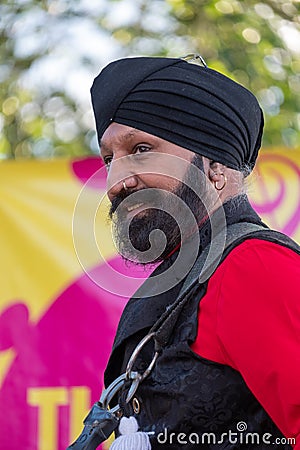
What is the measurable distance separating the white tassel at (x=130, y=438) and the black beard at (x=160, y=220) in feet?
1.23

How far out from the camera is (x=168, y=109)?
6.21 ft

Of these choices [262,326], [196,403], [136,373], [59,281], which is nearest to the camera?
[262,326]

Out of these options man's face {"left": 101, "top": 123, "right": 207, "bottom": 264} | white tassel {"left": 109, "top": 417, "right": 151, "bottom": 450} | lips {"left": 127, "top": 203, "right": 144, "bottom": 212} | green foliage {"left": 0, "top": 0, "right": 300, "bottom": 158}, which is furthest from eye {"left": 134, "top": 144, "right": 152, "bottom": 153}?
green foliage {"left": 0, "top": 0, "right": 300, "bottom": 158}

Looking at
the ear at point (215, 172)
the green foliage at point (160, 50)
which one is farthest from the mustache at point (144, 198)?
the green foliage at point (160, 50)

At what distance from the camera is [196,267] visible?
179 centimetres

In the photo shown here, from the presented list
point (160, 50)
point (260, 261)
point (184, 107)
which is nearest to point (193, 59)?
point (184, 107)

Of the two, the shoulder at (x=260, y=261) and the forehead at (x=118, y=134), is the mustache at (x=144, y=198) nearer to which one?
the forehead at (x=118, y=134)

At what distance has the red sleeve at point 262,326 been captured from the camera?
4.93ft

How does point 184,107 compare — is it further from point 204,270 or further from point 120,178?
point 204,270

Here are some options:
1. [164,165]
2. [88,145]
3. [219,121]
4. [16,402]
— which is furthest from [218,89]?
[88,145]

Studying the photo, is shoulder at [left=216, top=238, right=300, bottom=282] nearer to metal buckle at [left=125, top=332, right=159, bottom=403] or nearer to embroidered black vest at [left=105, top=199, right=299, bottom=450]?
embroidered black vest at [left=105, top=199, right=299, bottom=450]

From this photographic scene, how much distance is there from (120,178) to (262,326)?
47cm

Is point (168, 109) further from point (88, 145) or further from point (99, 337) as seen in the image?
point (88, 145)

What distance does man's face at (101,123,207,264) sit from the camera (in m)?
1.84
